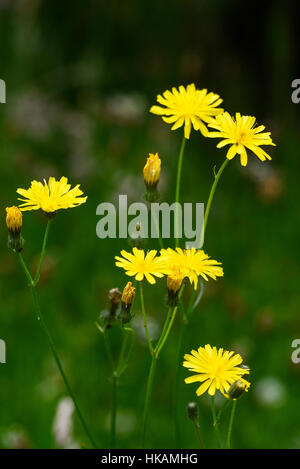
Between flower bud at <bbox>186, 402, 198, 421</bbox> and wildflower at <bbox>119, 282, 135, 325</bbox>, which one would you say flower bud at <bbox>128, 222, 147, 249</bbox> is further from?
flower bud at <bbox>186, 402, 198, 421</bbox>

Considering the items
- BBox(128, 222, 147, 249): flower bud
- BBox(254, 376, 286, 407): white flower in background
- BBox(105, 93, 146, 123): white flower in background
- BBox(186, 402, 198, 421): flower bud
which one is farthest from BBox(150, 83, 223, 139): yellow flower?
BBox(105, 93, 146, 123): white flower in background

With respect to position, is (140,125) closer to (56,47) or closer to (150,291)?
(56,47)

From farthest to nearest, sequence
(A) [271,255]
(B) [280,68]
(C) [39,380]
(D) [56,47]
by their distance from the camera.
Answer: (D) [56,47] → (B) [280,68] → (A) [271,255] → (C) [39,380]

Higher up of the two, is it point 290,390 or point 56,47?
point 56,47

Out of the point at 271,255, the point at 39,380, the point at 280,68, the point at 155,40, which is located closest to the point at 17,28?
the point at 155,40

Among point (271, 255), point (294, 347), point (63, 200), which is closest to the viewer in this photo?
point (63, 200)

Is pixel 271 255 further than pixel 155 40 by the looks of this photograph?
No
